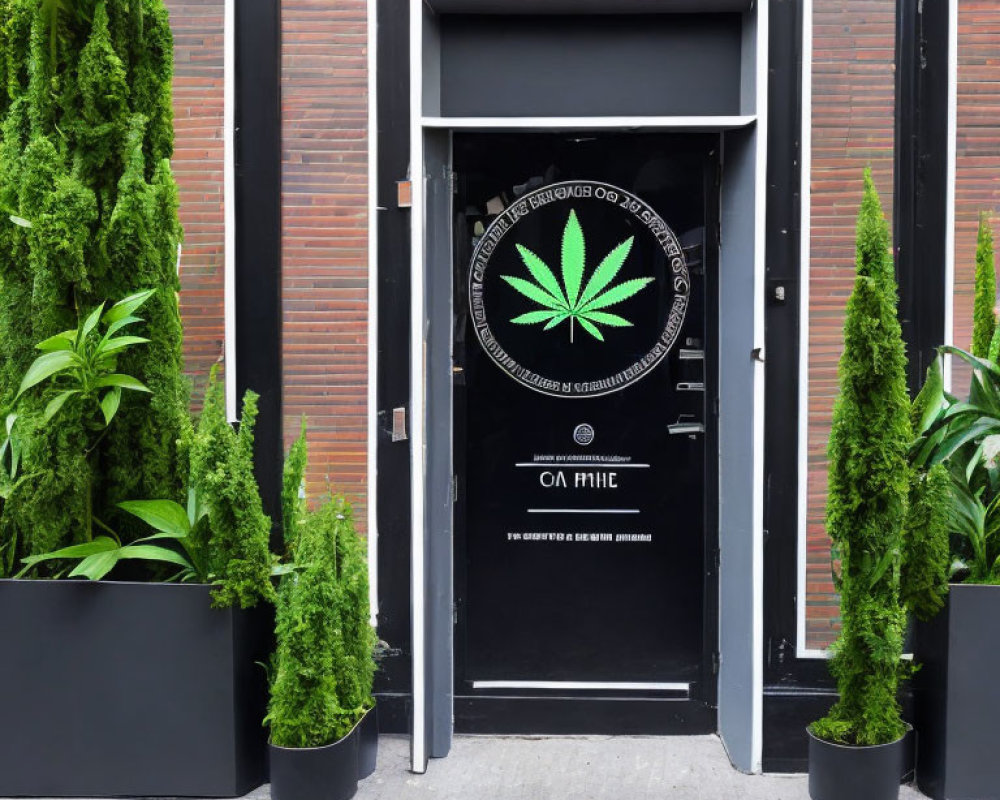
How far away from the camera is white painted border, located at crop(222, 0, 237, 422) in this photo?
4.87 meters

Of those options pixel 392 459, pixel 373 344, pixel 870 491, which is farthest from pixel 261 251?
pixel 870 491

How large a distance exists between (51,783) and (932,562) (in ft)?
11.6

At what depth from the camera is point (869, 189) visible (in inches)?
153

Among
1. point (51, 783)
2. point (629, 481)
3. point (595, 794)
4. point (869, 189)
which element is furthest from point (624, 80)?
point (51, 783)

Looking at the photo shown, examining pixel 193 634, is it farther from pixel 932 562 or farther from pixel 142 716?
pixel 932 562

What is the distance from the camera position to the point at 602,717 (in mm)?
4992

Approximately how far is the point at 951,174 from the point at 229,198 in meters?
3.30

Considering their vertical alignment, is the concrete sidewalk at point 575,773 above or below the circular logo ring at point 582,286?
below

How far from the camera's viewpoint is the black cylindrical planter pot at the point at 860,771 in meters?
3.96

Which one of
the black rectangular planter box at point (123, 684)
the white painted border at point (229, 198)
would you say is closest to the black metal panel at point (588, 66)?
the white painted border at point (229, 198)

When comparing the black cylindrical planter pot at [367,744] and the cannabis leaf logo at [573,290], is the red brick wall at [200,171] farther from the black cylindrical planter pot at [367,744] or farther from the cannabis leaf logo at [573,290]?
the black cylindrical planter pot at [367,744]

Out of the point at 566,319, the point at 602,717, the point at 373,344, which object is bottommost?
the point at 602,717

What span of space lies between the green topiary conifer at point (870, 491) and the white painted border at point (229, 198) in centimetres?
270

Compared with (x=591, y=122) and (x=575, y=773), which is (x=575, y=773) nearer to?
(x=575, y=773)
